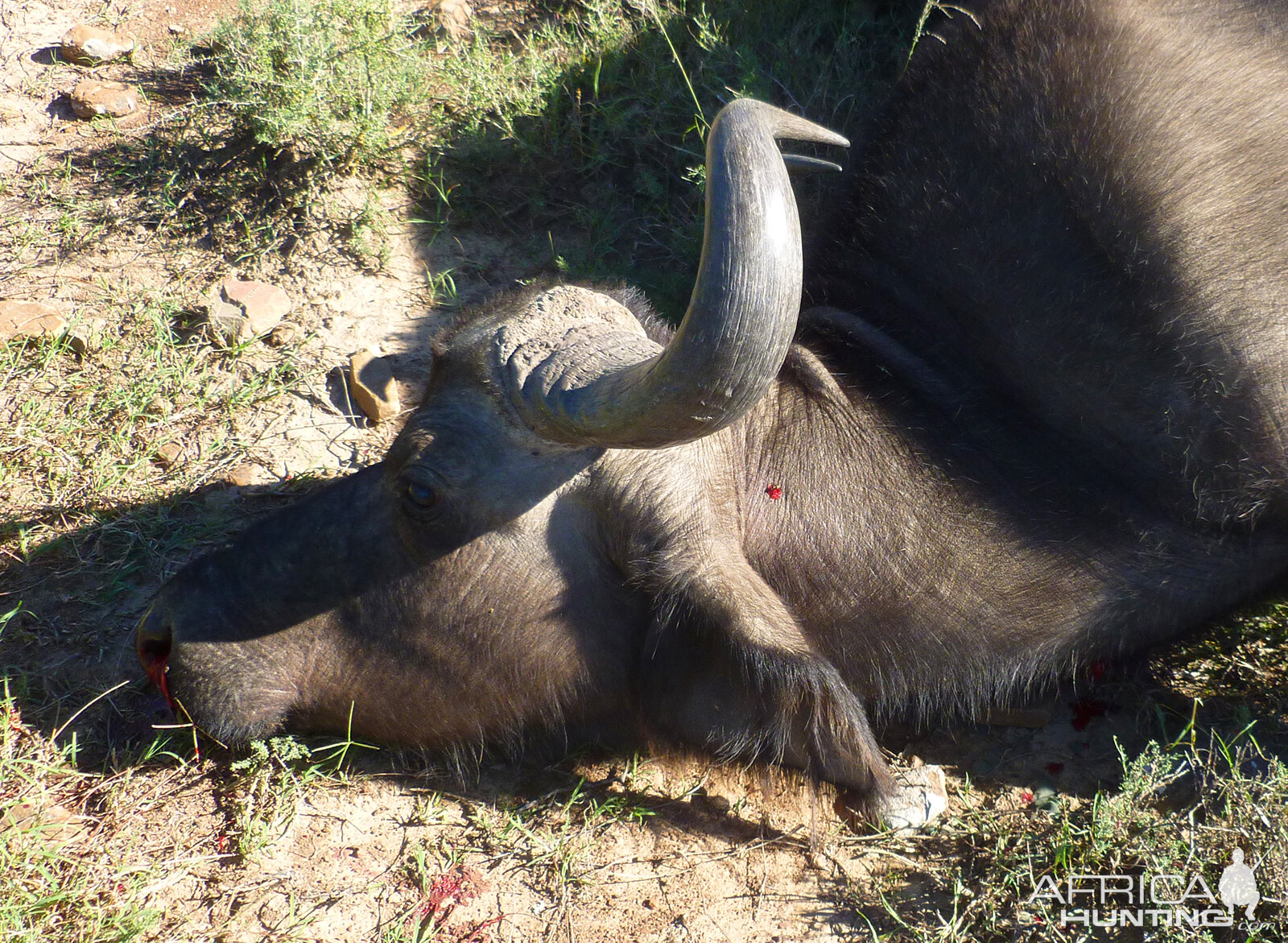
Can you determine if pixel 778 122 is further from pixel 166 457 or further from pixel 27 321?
pixel 27 321

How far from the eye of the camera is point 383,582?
2.81 m

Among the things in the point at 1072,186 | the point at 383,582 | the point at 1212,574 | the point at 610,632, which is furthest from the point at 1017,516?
the point at 383,582

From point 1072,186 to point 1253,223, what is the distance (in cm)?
48

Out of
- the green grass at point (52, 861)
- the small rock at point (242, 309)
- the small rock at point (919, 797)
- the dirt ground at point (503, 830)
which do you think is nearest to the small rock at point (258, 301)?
the small rock at point (242, 309)

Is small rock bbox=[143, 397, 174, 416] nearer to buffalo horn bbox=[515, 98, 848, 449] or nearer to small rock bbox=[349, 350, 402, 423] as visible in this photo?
small rock bbox=[349, 350, 402, 423]

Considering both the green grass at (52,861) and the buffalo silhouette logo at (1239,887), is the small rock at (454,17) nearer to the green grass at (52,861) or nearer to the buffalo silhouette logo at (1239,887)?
the green grass at (52,861)

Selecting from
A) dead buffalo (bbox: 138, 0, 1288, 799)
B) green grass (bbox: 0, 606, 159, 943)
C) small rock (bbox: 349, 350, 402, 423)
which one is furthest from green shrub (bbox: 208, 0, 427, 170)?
green grass (bbox: 0, 606, 159, 943)

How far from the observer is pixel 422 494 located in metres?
2.71

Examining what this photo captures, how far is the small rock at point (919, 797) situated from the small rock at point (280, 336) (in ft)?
9.74

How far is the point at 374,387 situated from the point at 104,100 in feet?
7.52

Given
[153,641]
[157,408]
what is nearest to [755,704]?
[153,641]

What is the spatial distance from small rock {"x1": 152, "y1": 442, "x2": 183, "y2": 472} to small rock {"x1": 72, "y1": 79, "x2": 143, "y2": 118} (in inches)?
83.8

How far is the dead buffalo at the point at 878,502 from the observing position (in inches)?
105

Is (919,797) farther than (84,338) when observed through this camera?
No
